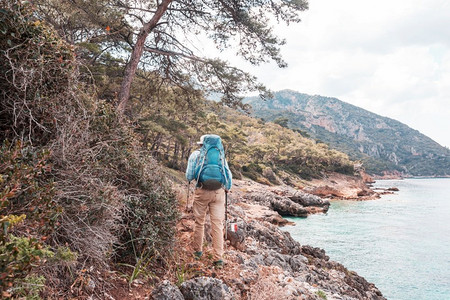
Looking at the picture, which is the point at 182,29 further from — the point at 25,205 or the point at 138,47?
the point at 25,205

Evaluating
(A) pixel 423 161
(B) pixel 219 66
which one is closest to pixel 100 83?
(B) pixel 219 66

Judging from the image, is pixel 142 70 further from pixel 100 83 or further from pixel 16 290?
pixel 16 290

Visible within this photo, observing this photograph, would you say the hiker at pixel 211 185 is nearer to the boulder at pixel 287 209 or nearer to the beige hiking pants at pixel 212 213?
the beige hiking pants at pixel 212 213

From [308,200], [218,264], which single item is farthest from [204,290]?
[308,200]

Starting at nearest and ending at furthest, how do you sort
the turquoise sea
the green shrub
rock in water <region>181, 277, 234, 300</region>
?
the green shrub
rock in water <region>181, 277, 234, 300</region>
the turquoise sea

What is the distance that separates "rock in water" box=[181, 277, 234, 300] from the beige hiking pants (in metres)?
1.18

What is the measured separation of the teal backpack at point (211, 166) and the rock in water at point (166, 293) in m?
1.67

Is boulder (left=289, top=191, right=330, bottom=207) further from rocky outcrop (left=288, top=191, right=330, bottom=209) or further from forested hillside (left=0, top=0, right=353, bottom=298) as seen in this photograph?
forested hillside (left=0, top=0, right=353, bottom=298)

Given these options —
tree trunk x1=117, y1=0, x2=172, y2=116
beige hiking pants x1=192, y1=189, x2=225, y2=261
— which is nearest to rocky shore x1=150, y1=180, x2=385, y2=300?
beige hiking pants x1=192, y1=189, x2=225, y2=261

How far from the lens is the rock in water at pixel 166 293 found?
2998 millimetres

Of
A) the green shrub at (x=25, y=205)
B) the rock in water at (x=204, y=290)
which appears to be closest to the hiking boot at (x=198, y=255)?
the rock in water at (x=204, y=290)

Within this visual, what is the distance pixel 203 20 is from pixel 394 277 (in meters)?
12.9

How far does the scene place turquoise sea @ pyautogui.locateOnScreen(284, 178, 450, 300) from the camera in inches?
458

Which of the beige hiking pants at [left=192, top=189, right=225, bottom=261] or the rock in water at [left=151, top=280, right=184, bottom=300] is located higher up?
the beige hiking pants at [left=192, top=189, right=225, bottom=261]
